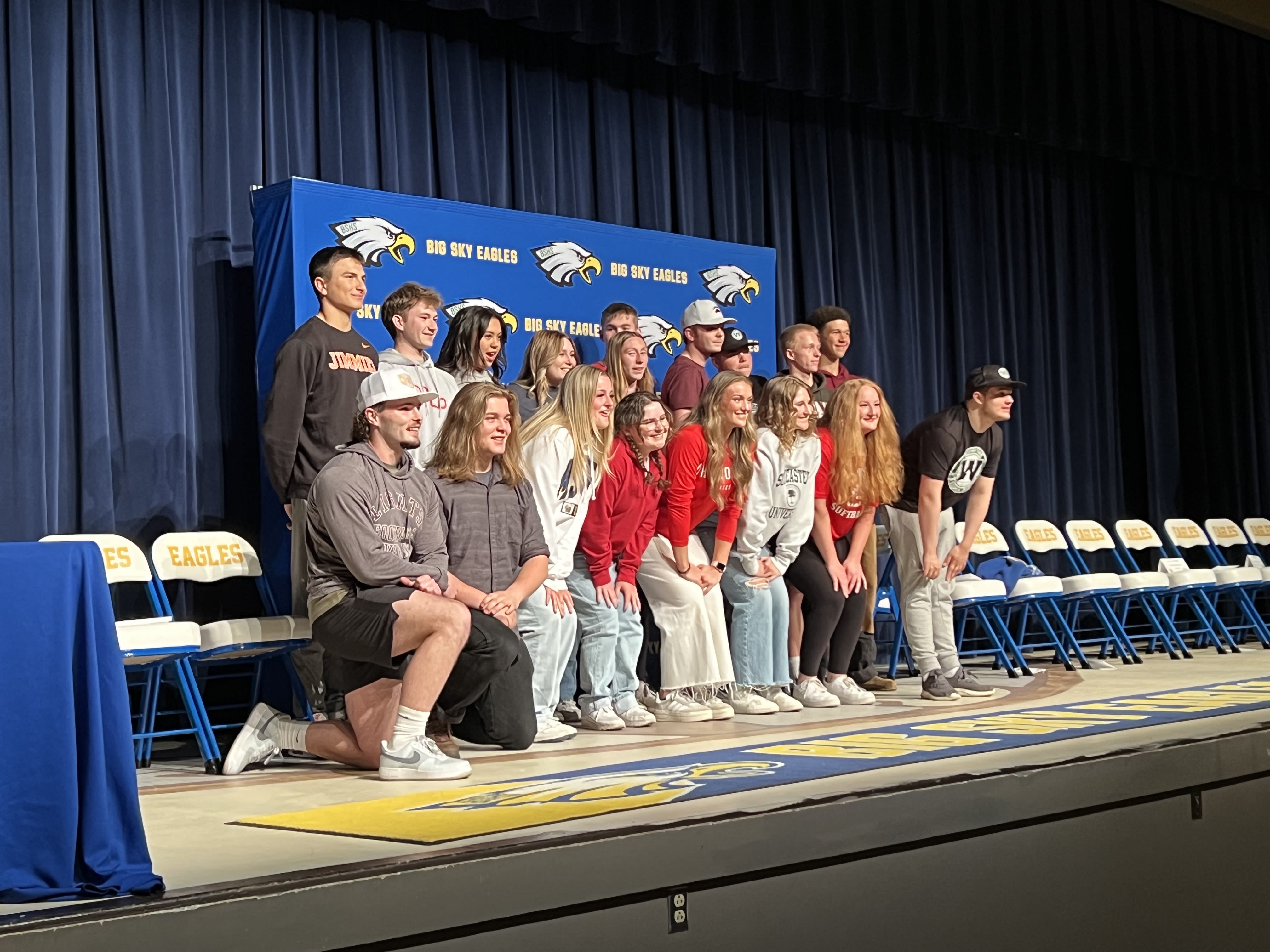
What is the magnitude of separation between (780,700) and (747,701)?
0.17 metres

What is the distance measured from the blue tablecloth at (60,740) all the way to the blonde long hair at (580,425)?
2473 millimetres

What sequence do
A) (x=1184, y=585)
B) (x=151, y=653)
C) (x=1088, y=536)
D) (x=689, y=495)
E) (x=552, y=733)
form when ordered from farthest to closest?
1. (x=1088, y=536)
2. (x=1184, y=585)
3. (x=689, y=495)
4. (x=552, y=733)
5. (x=151, y=653)

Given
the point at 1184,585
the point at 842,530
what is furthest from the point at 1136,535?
the point at 842,530

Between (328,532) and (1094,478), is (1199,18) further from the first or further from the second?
(328,532)

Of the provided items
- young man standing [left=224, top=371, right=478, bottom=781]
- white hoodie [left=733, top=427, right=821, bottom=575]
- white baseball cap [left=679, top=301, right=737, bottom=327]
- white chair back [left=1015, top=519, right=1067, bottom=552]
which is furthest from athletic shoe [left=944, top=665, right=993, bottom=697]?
young man standing [left=224, top=371, right=478, bottom=781]

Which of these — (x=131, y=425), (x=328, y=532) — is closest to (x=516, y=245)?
(x=131, y=425)

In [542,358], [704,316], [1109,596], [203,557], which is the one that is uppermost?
[704,316]

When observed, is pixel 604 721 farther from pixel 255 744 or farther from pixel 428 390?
pixel 428 390

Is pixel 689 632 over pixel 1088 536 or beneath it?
beneath

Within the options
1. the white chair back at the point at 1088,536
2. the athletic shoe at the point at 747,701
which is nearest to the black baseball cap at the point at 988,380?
the athletic shoe at the point at 747,701

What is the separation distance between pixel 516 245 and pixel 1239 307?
276 inches

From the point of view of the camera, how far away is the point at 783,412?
5.30 metres

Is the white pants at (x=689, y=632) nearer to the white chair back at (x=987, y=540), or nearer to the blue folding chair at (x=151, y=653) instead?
the blue folding chair at (x=151, y=653)

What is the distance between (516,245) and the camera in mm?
6074
